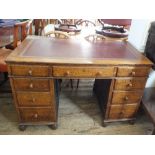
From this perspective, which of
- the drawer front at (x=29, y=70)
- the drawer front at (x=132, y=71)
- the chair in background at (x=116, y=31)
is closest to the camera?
the drawer front at (x=29, y=70)

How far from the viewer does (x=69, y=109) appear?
78.4 inches

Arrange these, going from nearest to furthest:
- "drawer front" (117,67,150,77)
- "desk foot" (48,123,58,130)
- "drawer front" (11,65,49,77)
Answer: "drawer front" (11,65,49,77), "drawer front" (117,67,150,77), "desk foot" (48,123,58,130)

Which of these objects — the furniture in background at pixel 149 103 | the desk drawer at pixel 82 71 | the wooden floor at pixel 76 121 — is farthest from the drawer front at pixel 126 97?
the wooden floor at pixel 76 121

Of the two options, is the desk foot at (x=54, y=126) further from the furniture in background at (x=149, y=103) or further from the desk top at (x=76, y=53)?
the furniture in background at (x=149, y=103)

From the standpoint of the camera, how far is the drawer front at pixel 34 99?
142cm

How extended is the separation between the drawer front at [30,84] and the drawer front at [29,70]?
2.2 inches

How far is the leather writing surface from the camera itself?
140 centimetres

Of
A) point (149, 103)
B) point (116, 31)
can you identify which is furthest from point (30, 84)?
point (116, 31)

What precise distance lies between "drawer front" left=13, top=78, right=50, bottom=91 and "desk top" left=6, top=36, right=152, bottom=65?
0.17 metres

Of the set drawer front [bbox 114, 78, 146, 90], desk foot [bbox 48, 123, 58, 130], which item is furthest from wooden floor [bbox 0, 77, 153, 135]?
drawer front [bbox 114, 78, 146, 90]

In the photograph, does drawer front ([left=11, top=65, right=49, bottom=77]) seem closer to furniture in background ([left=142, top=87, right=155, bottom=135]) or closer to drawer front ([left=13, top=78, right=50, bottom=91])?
drawer front ([left=13, top=78, right=50, bottom=91])

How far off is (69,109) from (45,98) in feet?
1.98

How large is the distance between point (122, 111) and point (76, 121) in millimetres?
510

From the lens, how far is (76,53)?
4.76 ft
